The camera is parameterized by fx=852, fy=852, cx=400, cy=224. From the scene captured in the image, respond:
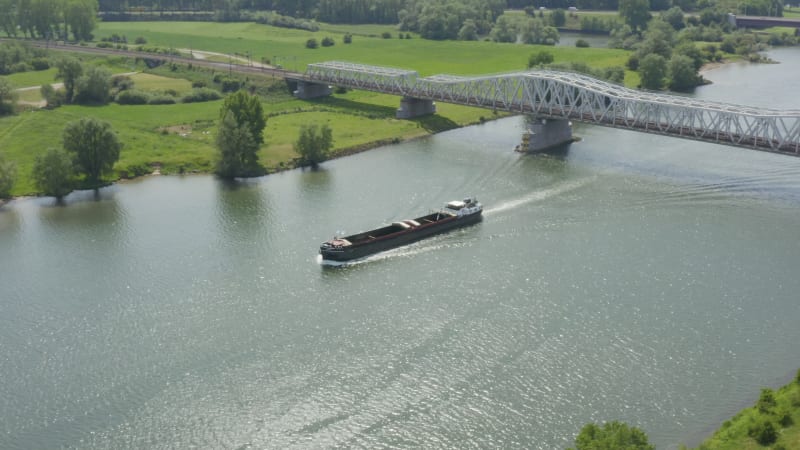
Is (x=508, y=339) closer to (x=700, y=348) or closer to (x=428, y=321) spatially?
(x=428, y=321)

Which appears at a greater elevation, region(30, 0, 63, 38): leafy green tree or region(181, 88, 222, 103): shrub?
region(30, 0, 63, 38): leafy green tree

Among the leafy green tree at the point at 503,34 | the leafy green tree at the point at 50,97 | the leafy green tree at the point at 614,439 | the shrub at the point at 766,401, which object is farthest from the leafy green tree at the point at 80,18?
the shrub at the point at 766,401

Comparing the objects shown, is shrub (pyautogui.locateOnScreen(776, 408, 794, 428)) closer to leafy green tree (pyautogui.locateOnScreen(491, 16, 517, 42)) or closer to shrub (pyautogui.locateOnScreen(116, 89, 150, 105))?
shrub (pyautogui.locateOnScreen(116, 89, 150, 105))

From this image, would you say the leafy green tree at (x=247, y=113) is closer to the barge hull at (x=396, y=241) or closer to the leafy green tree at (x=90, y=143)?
the leafy green tree at (x=90, y=143)

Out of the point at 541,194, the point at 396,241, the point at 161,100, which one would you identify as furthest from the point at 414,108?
the point at 396,241

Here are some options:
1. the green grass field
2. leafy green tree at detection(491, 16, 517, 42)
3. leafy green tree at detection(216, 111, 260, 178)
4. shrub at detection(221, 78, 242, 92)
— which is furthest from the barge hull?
leafy green tree at detection(491, 16, 517, 42)

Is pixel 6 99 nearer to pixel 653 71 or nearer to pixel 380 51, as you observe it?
pixel 380 51
